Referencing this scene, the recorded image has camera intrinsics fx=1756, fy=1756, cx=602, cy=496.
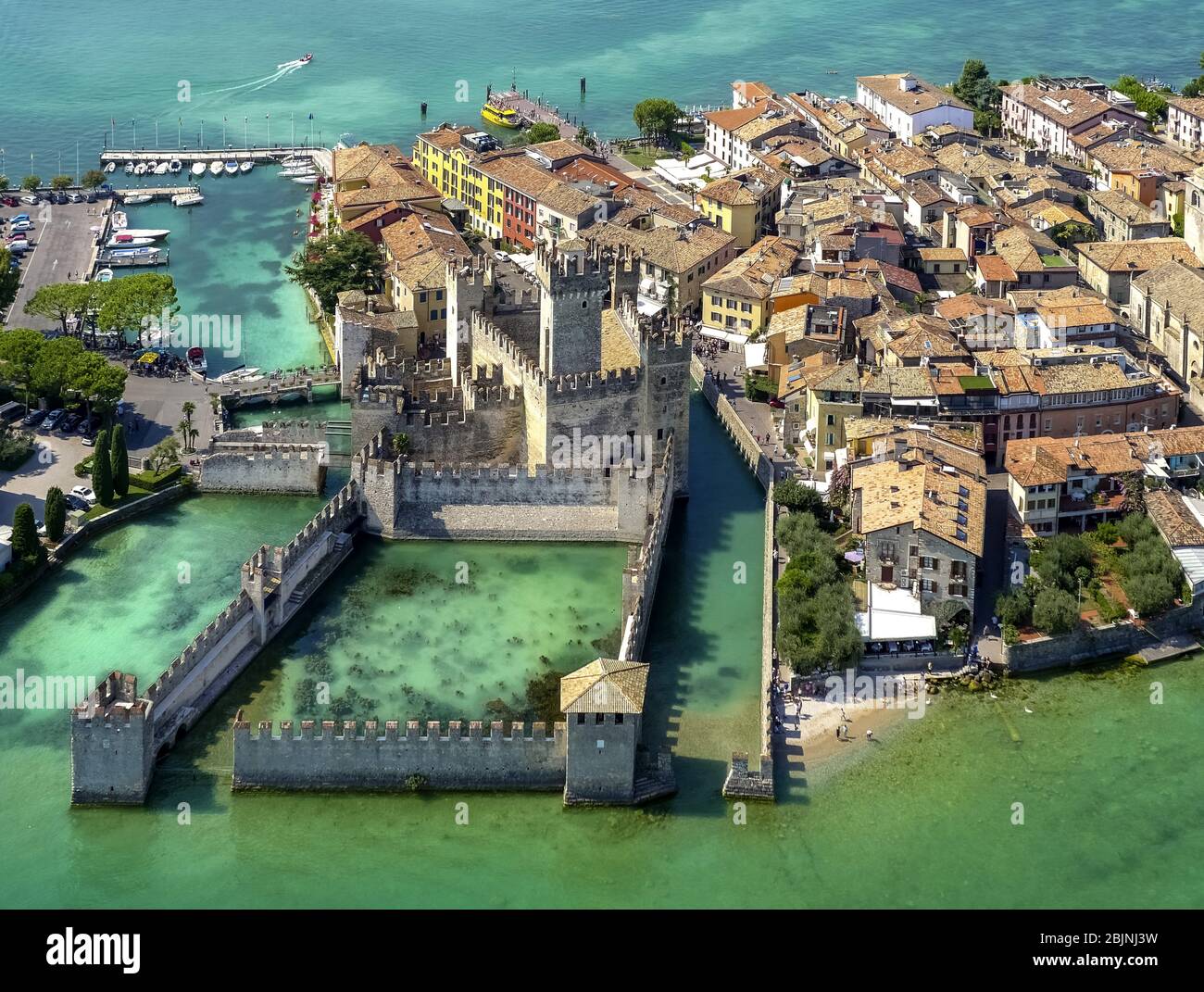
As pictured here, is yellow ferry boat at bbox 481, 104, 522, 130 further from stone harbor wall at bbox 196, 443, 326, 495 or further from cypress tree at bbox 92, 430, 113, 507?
cypress tree at bbox 92, 430, 113, 507

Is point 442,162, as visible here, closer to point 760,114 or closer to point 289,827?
point 760,114

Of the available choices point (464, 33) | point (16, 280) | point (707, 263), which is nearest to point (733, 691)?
point (707, 263)

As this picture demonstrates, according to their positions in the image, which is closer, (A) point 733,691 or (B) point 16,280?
(A) point 733,691

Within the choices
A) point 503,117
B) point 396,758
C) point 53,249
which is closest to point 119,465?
point 396,758

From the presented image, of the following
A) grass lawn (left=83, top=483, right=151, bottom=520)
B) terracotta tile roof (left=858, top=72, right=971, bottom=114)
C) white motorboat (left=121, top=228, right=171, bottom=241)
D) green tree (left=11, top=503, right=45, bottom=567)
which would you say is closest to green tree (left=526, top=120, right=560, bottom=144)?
terracotta tile roof (left=858, top=72, right=971, bottom=114)

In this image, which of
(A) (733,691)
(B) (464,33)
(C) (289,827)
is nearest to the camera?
(C) (289,827)
